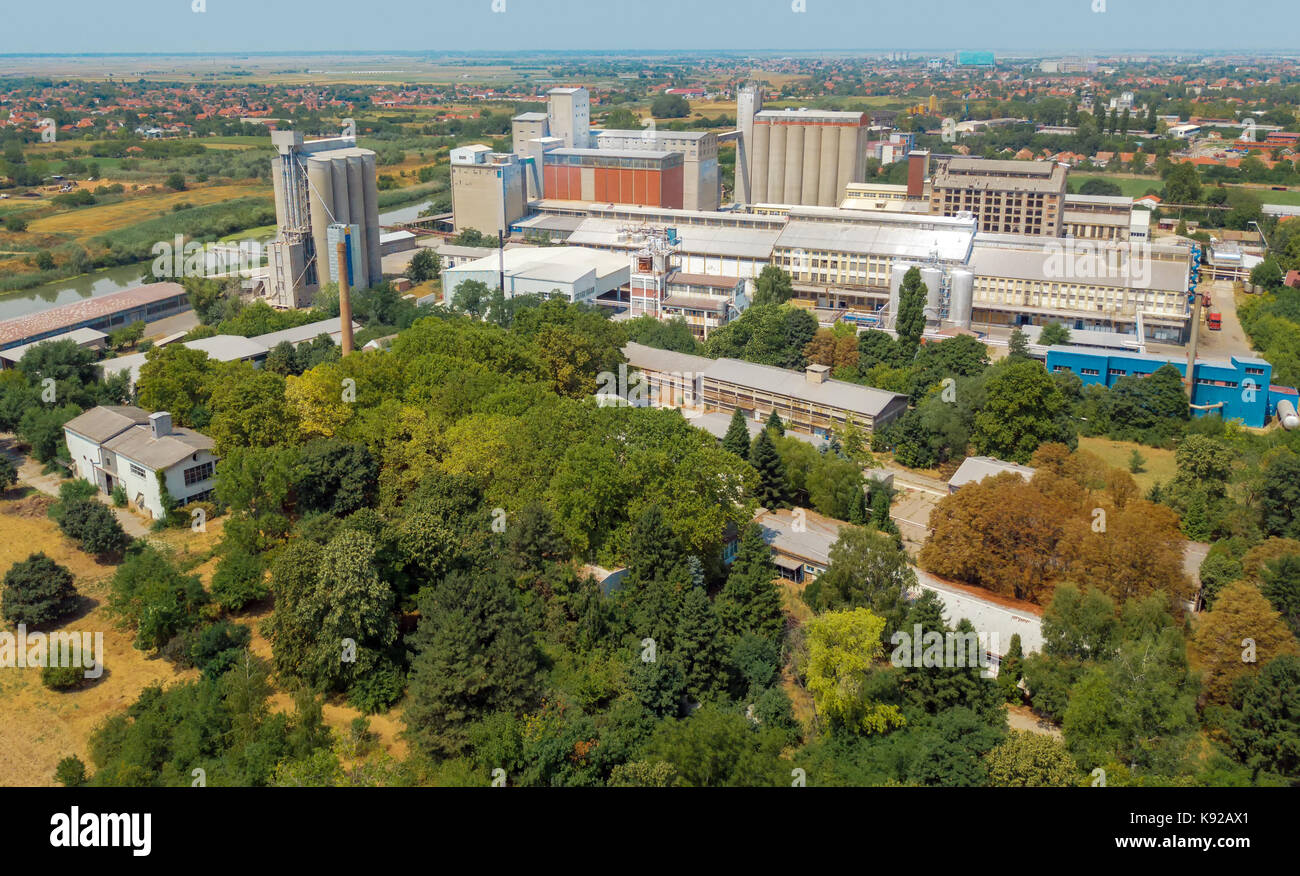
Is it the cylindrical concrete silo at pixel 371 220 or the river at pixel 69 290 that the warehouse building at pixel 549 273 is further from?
the river at pixel 69 290

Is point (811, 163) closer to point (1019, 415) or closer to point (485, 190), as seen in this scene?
point (485, 190)

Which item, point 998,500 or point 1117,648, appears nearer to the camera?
point 1117,648

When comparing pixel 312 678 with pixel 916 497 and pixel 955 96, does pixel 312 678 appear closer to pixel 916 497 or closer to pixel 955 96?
pixel 916 497

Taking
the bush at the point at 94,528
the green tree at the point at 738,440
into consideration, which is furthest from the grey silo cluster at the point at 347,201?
the green tree at the point at 738,440

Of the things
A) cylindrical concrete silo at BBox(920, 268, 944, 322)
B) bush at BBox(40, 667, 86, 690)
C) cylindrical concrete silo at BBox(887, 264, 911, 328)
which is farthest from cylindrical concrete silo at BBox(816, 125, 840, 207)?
bush at BBox(40, 667, 86, 690)

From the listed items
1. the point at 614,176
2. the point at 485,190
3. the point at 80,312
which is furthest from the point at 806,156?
the point at 80,312

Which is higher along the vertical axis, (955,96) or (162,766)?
(955,96)
